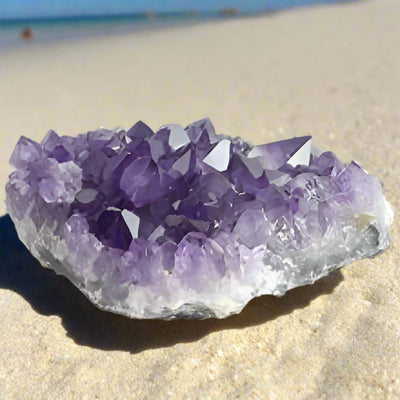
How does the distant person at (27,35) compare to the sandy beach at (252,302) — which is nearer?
the sandy beach at (252,302)

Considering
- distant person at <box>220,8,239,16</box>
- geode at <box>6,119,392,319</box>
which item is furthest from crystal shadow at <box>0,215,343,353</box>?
distant person at <box>220,8,239,16</box>

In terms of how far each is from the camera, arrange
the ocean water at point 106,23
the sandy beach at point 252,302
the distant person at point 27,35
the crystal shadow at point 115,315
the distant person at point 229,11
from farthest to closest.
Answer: the distant person at point 229,11
the ocean water at point 106,23
the distant person at point 27,35
the crystal shadow at point 115,315
the sandy beach at point 252,302

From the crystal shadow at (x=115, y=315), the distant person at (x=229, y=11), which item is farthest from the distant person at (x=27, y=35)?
the crystal shadow at (x=115, y=315)

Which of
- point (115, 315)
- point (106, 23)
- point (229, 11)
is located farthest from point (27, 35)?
point (115, 315)

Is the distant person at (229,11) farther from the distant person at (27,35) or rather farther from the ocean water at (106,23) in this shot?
the distant person at (27,35)

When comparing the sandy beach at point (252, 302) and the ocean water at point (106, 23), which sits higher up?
the sandy beach at point (252, 302)

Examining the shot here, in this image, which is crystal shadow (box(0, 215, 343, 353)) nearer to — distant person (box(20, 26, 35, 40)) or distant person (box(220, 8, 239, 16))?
distant person (box(20, 26, 35, 40))
